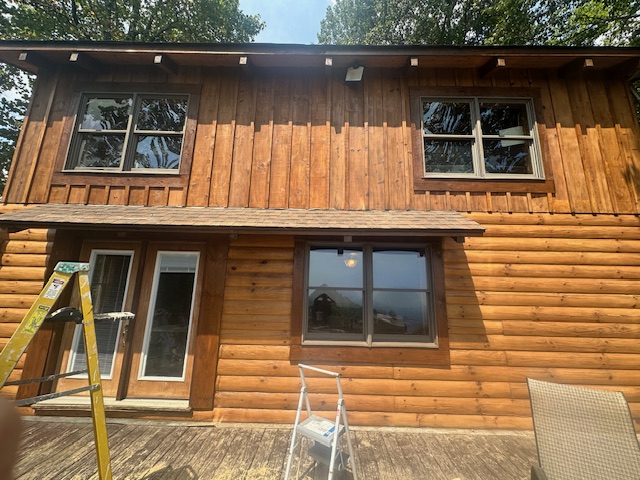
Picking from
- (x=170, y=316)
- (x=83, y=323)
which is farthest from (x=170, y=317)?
(x=83, y=323)

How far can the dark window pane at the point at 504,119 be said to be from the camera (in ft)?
16.2

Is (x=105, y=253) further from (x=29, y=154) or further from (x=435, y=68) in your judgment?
(x=435, y=68)

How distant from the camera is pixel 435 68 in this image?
5.09 m

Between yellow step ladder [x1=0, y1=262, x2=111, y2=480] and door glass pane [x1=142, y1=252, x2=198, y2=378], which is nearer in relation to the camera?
yellow step ladder [x1=0, y1=262, x2=111, y2=480]

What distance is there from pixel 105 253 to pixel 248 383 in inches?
128

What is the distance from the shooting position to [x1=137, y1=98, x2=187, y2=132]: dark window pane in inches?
198

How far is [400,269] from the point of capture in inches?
171

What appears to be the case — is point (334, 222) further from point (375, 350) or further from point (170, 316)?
point (170, 316)

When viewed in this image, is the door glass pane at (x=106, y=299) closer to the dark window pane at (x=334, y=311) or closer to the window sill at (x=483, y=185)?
the dark window pane at (x=334, y=311)

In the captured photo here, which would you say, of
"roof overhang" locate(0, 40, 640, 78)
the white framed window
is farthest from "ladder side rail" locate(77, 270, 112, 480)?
"roof overhang" locate(0, 40, 640, 78)

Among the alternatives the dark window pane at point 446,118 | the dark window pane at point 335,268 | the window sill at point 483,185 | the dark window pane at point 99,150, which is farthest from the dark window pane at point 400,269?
the dark window pane at point 99,150

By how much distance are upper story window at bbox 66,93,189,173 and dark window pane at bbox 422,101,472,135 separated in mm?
4543

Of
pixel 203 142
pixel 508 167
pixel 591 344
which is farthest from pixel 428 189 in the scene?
pixel 203 142

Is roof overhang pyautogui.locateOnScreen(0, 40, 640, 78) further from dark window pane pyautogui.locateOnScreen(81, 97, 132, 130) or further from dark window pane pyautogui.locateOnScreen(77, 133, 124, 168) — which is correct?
dark window pane pyautogui.locateOnScreen(77, 133, 124, 168)
